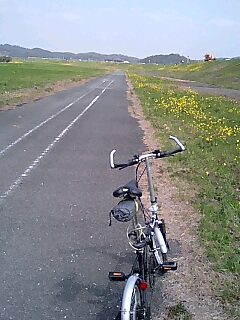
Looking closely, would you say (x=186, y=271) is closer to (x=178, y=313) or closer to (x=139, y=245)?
(x=178, y=313)

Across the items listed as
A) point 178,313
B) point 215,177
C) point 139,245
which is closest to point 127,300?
point 139,245

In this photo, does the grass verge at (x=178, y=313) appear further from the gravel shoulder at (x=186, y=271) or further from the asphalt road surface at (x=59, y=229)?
the asphalt road surface at (x=59, y=229)

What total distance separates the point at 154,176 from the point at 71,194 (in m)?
1.96

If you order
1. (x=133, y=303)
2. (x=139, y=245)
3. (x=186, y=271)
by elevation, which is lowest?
(x=186, y=271)

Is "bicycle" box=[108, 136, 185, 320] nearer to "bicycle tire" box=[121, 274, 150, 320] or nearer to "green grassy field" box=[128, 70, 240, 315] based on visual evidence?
"bicycle tire" box=[121, 274, 150, 320]

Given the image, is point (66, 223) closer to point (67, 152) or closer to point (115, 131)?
point (67, 152)

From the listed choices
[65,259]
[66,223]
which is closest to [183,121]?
[66,223]

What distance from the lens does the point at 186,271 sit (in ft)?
14.6

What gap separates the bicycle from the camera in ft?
9.71

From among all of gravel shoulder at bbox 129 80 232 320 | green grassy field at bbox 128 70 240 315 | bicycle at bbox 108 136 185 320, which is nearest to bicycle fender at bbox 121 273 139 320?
bicycle at bbox 108 136 185 320

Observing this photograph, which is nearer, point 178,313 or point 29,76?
point 178,313

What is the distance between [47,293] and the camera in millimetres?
3967

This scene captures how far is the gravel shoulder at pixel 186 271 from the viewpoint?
147 inches

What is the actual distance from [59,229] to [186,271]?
1.84 metres
